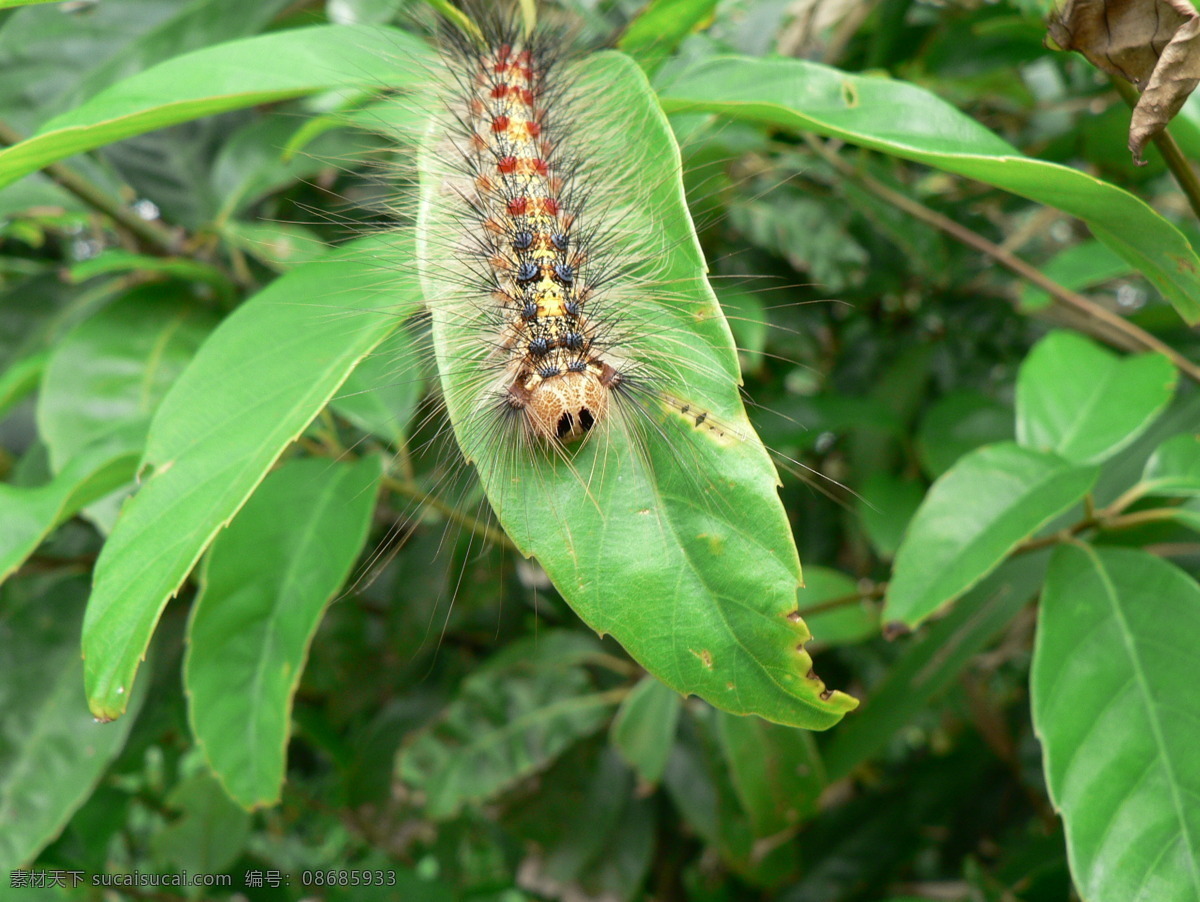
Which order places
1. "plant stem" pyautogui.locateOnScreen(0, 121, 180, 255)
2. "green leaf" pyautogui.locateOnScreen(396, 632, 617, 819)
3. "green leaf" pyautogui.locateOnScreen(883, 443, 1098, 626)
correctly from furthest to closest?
1. "green leaf" pyautogui.locateOnScreen(396, 632, 617, 819)
2. "plant stem" pyautogui.locateOnScreen(0, 121, 180, 255)
3. "green leaf" pyautogui.locateOnScreen(883, 443, 1098, 626)

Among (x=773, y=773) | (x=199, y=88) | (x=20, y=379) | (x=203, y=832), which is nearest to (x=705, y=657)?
(x=199, y=88)

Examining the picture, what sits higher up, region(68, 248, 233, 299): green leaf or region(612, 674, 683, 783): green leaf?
region(68, 248, 233, 299): green leaf

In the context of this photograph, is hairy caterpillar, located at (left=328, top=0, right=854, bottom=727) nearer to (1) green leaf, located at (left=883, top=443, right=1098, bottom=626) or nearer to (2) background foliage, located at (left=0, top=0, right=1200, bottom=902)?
(2) background foliage, located at (left=0, top=0, right=1200, bottom=902)

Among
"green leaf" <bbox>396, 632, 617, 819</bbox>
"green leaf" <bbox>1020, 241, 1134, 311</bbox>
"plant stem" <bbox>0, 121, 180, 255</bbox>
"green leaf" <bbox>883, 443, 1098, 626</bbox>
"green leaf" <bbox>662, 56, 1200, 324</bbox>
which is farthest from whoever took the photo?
"green leaf" <bbox>396, 632, 617, 819</bbox>

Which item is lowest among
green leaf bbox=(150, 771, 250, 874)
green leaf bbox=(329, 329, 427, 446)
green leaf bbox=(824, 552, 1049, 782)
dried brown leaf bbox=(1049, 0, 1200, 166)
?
green leaf bbox=(150, 771, 250, 874)

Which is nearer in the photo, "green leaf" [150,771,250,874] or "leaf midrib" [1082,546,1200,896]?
"leaf midrib" [1082,546,1200,896]

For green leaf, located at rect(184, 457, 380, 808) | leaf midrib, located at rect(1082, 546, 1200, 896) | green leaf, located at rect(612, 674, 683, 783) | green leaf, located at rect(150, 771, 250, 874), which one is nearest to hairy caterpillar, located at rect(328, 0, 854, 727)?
green leaf, located at rect(184, 457, 380, 808)
